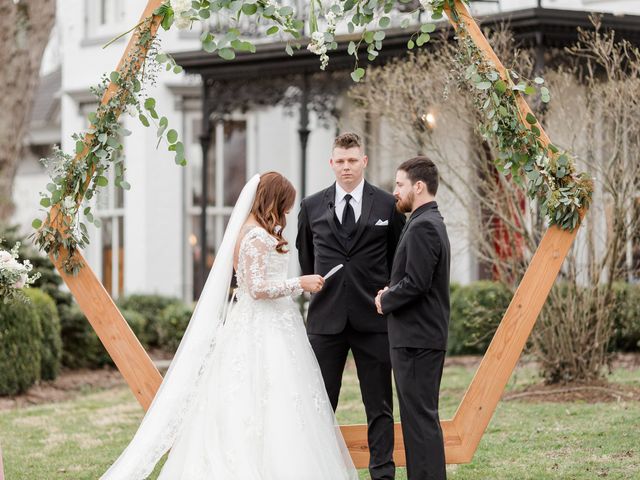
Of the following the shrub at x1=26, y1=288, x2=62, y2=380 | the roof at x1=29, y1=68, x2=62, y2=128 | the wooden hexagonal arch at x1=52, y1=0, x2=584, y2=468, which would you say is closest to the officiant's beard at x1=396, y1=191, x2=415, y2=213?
the wooden hexagonal arch at x1=52, y1=0, x2=584, y2=468

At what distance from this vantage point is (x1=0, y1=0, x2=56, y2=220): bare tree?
1605 centimetres

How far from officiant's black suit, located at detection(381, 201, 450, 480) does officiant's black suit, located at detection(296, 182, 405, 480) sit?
506 millimetres

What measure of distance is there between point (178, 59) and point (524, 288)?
9.10 m

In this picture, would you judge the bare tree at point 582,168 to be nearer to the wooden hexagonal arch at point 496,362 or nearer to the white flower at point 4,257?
the wooden hexagonal arch at point 496,362

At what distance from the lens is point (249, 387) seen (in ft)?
21.1

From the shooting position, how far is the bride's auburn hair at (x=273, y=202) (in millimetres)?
6531

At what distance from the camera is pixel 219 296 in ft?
22.0

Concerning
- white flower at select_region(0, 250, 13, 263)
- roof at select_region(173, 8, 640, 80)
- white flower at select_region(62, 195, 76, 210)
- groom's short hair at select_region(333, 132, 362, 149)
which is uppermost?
roof at select_region(173, 8, 640, 80)

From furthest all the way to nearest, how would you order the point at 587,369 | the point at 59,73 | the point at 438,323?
the point at 59,73 → the point at 587,369 → the point at 438,323

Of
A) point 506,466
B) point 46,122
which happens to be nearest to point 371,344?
point 506,466

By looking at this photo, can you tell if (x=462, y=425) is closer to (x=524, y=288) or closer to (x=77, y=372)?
(x=524, y=288)

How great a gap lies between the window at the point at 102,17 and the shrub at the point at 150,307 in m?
5.18

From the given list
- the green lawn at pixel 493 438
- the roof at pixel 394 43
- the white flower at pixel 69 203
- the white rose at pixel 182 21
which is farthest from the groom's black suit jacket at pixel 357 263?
the roof at pixel 394 43

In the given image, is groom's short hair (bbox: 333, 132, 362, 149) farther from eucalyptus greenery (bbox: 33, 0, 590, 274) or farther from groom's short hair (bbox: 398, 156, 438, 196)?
groom's short hair (bbox: 398, 156, 438, 196)
